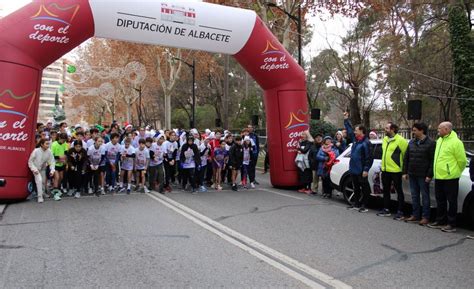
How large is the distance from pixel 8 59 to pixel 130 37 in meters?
2.80

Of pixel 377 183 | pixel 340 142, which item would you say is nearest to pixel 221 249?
pixel 377 183

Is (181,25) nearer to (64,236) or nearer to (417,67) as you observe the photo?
(64,236)

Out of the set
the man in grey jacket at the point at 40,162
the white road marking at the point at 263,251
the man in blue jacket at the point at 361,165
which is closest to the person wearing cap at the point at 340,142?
the man in blue jacket at the point at 361,165

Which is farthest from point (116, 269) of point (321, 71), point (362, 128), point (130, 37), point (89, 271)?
point (321, 71)

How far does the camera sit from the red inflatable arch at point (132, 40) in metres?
9.19

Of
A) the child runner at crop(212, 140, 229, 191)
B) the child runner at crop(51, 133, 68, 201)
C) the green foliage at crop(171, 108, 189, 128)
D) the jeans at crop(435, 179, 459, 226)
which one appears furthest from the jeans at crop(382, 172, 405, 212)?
the green foliage at crop(171, 108, 189, 128)

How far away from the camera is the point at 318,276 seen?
15.6ft

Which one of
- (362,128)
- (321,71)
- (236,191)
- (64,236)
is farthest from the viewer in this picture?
(321,71)

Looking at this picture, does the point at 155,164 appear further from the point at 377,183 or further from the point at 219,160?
the point at 377,183

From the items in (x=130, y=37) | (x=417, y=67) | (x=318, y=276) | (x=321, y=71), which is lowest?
(x=318, y=276)

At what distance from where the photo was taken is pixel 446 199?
24.2 ft

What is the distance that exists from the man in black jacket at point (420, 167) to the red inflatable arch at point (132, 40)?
15.2ft

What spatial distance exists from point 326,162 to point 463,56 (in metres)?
14.7

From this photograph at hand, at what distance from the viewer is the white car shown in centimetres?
728
